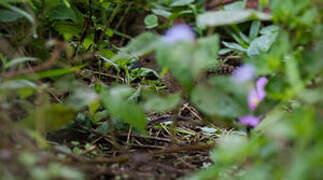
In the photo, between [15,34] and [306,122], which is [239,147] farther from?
[15,34]

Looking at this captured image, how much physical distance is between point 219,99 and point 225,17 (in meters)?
0.18

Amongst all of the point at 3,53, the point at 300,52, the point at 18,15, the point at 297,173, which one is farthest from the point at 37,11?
the point at 297,173

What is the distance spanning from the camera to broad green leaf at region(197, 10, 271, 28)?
2.94 feet

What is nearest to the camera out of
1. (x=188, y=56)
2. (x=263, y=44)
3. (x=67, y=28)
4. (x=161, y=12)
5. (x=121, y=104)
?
(x=188, y=56)

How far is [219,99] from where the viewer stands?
0.90 metres

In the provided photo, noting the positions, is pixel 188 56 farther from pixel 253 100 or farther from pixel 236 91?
pixel 253 100

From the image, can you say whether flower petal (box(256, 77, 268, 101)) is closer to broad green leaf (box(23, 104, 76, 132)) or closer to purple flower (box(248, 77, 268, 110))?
purple flower (box(248, 77, 268, 110))

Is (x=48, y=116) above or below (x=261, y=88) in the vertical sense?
below

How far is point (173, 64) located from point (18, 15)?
23.3 inches

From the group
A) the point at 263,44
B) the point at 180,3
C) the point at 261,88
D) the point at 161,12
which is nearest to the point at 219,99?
the point at 261,88

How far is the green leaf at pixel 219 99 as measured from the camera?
2.89 ft

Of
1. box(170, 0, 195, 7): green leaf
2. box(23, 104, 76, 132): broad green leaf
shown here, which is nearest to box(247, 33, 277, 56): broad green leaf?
box(23, 104, 76, 132): broad green leaf

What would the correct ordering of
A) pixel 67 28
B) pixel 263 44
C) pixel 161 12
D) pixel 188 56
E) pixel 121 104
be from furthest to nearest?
pixel 161 12 → pixel 67 28 → pixel 263 44 → pixel 121 104 → pixel 188 56

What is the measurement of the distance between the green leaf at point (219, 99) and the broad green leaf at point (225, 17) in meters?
0.12
